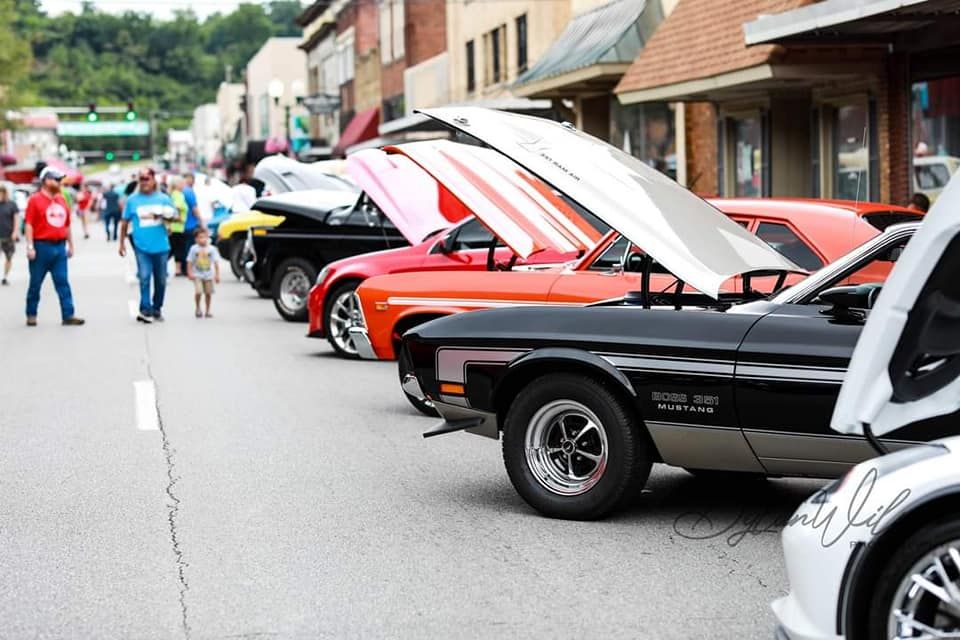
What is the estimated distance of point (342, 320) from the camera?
581 inches

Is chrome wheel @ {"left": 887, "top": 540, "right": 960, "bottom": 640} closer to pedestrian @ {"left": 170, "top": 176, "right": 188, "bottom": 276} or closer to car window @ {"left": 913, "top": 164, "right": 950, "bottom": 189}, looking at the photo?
car window @ {"left": 913, "top": 164, "right": 950, "bottom": 189}

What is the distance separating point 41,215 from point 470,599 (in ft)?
44.0

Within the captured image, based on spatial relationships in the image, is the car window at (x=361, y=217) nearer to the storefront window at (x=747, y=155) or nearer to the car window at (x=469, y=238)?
the car window at (x=469, y=238)

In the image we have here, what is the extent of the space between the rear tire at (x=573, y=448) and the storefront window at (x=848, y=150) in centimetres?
1375

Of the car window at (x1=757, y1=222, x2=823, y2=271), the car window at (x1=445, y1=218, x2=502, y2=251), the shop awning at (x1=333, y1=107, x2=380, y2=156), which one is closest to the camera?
the car window at (x1=757, y1=222, x2=823, y2=271)

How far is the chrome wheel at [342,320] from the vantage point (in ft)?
48.0

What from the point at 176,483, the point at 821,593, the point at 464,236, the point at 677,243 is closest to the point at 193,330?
the point at 464,236

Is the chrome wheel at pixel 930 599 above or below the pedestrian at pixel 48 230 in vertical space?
below

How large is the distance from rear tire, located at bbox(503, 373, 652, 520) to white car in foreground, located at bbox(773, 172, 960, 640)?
2453 millimetres

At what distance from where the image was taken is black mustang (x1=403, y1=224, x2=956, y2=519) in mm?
6445

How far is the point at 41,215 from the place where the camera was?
712 inches

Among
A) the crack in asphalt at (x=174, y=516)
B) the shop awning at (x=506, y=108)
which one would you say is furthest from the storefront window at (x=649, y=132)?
the crack in asphalt at (x=174, y=516)

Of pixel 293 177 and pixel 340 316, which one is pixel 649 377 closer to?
pixel 340 316

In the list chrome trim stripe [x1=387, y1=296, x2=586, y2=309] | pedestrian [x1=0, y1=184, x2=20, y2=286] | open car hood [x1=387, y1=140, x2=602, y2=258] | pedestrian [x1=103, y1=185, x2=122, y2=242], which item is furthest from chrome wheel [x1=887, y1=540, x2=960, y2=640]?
pedestrian [x1=103, y1=185, x2=122, y2=242]
